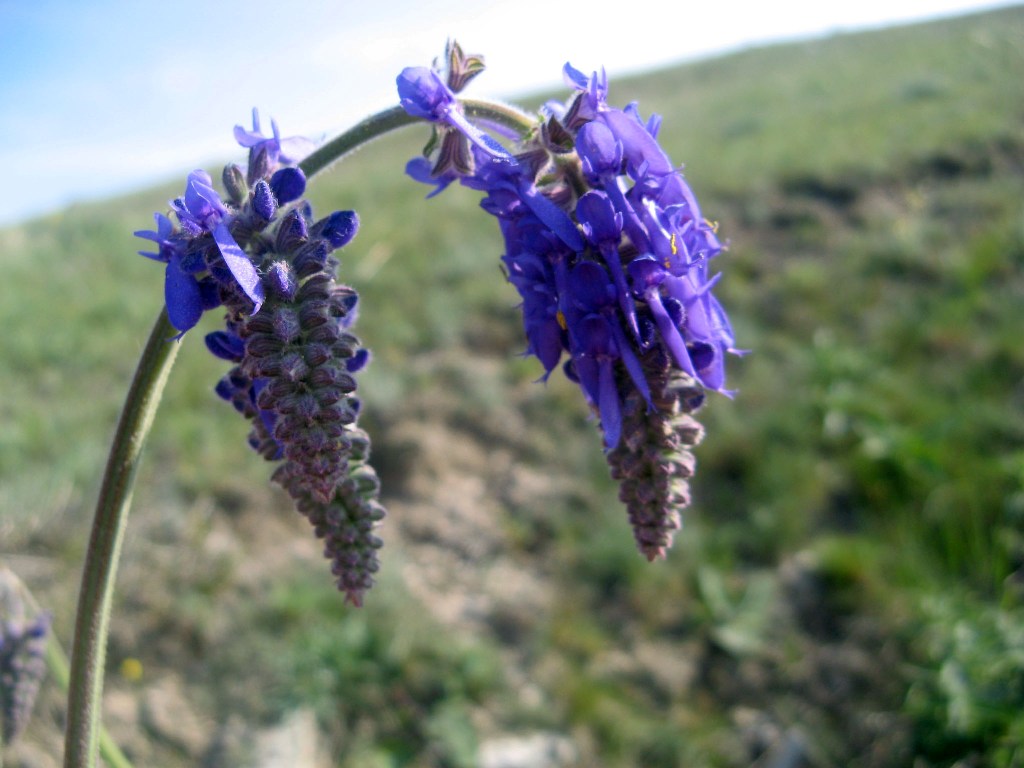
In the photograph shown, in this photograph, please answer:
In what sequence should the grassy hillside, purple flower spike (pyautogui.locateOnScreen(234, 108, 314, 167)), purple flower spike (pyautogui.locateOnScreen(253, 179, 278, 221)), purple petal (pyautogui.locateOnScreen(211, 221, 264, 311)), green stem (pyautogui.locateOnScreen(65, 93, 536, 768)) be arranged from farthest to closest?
the grassy hillside, purple flower spike (pyautogui.locateOnScreen(234, 108, 314, 167)), green stem (pyautogui.locateOnScreen(65, 93, 536, 768)), purple flower spike (pyautogui.locateOnScreen(253, 179, 278, 221)), purple petal (pyautogui.locateOnScreen(211, 221, 264, 311))

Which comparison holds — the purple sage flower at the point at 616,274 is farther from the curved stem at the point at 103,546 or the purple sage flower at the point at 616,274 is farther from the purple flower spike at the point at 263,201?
the curved stem at the point at 103,546

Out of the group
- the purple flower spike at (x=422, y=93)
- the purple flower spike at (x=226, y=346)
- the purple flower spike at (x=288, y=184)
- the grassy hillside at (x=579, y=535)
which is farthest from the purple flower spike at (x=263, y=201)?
the grassy hillside at (x=579, y=535)

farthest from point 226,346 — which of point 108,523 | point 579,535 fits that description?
point 579,535

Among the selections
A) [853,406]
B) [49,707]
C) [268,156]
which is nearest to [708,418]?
[853,406]

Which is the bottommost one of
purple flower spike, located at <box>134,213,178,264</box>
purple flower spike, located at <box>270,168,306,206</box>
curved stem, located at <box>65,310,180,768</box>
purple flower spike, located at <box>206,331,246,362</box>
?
curved stem, located at <box>65,310,180,768</box>

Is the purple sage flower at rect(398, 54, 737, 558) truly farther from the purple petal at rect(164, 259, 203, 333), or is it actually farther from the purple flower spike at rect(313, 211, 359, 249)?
the purple petal at rect(164, 259, 203, 333)

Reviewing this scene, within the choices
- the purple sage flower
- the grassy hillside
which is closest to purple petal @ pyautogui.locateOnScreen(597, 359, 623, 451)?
the purple sage flower

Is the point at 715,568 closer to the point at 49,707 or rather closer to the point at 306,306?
→ the point at 49,707
